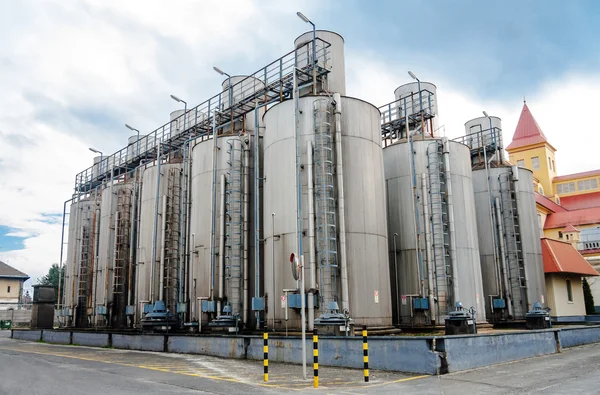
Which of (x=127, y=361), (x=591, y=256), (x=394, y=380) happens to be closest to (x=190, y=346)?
(x=127, y=361)

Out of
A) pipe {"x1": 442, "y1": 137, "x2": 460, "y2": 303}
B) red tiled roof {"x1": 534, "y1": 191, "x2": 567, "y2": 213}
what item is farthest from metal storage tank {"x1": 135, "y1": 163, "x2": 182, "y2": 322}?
red tiled roof {"x1": 534, "y1": 191, "x2": 567, "y2": 213}

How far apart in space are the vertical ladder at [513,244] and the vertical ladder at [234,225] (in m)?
16.9

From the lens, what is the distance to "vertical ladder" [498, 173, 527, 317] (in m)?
31.0

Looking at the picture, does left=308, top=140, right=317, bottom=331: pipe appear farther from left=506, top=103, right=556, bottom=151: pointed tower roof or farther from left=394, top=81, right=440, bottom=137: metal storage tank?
left=506, top=103, right=556, bottom=151: pointed tower roof

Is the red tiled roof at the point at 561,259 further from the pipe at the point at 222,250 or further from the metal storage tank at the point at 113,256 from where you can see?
the metal storage tank at the point at 113,256

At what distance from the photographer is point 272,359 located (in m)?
16.5

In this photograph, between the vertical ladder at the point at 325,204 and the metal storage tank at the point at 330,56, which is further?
the metal storage tank at the point at 330,56

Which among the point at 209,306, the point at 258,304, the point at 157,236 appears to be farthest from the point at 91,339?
the point at 258,304

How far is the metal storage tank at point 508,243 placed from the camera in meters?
30.7

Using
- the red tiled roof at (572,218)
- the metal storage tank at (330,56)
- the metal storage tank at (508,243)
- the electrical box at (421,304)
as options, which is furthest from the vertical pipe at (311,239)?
the red tiled roof at (572,218)

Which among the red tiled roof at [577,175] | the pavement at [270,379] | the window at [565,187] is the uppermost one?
the red tiled roof at [577,175]

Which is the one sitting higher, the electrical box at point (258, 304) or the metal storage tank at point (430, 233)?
the metal storage tank at point (430, 233)

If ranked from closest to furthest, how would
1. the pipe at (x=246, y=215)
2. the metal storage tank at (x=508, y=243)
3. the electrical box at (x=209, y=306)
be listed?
the pipe at (x=246, y=215)
the electrical box at (x=209, y=306)
the metal storage tank at (x=508, y=243)

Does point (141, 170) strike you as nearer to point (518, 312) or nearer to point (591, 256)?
point (518, 312)
